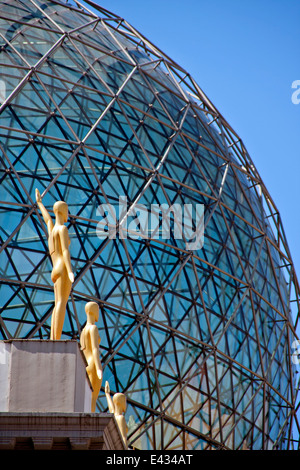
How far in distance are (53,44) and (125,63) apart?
9.07 ft

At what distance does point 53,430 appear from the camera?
16797mm

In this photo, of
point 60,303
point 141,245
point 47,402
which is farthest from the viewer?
point 141,245

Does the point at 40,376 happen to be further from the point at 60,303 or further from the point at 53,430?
the point at 60,303

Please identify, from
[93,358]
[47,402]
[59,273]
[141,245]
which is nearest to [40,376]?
[47,402]

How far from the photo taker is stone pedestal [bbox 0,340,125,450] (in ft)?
55.0

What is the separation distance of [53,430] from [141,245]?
44.4ft

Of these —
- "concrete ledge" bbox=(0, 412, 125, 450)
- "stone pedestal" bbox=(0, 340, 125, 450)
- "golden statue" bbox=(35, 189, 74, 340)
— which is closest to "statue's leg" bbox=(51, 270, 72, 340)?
"golden statue" bbox=(35, 189, 74, 340)

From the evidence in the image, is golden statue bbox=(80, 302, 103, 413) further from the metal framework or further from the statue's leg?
the metal framework

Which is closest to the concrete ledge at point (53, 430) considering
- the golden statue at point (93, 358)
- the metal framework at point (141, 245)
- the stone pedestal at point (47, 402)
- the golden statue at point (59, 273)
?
the stone pedestal at point (47, 402)

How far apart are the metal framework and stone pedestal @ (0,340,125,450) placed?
9.48 meters

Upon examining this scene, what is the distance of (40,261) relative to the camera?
28.3 metres
